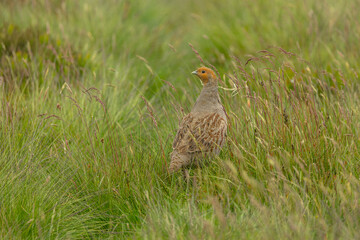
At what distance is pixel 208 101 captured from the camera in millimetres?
4875

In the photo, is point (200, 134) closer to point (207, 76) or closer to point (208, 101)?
point (208, 101)

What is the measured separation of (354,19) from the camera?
24.2ft

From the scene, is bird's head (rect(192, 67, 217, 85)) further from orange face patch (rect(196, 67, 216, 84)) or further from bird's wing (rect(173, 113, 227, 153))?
bird's wing (rect(173, 113, 227, 153))

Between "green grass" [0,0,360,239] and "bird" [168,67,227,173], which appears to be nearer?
"green grass" [0,0,360,239]

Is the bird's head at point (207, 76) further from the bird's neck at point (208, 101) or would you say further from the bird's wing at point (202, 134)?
the bird's wing at point (202, 134)

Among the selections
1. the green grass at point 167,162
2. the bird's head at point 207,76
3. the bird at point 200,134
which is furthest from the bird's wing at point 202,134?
the bird's head at point 207,76

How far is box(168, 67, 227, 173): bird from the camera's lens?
15.0 feet

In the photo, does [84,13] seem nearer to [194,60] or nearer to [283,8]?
[194,60]

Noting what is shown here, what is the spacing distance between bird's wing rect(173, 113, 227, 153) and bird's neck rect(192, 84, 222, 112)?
0.09 metres

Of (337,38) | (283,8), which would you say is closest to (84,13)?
(283,8)

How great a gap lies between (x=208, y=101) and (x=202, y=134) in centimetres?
38

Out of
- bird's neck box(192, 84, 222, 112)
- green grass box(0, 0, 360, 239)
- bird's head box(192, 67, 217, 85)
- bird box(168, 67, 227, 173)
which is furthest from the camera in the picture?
bird's head box(192, 67, 217, 85)

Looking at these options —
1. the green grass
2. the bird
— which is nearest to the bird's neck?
the bird

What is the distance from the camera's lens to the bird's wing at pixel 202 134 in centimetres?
459
